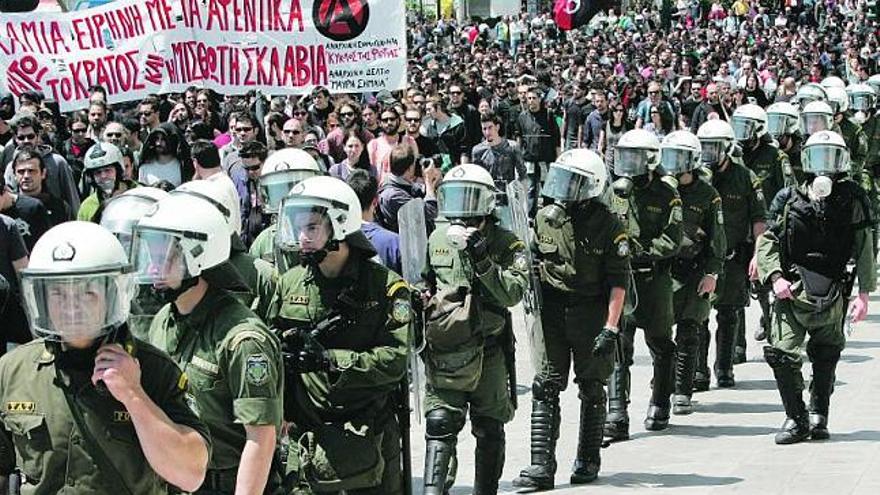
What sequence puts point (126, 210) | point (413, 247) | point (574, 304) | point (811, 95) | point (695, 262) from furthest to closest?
point (811, 95)
point (695, 262)
point (574, 304)
point (413, 247)
point (126, 210)

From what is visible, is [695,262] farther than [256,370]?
Yes

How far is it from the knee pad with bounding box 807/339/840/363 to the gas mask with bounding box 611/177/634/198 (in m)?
1.51

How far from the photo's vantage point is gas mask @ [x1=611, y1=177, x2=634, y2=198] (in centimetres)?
1137

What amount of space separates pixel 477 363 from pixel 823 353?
3.20 meters

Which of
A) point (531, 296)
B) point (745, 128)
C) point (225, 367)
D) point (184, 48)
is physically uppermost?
point (184, 48)

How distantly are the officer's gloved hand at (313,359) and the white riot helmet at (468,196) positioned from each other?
7.44 ft

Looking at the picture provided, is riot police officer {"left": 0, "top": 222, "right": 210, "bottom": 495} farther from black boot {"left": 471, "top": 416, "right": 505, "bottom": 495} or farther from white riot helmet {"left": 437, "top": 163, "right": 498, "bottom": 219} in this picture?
black boot {"left": 471, "top": 416, "right": 505, "bottom": 495}

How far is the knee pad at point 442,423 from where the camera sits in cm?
852

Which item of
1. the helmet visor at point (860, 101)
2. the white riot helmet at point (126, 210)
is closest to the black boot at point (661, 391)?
the white riot helmet at point (126, 210)

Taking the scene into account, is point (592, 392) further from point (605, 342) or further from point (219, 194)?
point (219, 194)

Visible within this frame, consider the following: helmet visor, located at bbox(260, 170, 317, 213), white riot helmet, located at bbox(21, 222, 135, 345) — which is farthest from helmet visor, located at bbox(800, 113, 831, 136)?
white riot helmet, located at bbox(21, 222, 135, 345)

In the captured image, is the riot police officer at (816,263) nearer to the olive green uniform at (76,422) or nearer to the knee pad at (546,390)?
the knee pad at (546,390)

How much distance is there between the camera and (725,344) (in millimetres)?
13172

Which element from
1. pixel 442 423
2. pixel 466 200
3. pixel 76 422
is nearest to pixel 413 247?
pixel 466 200
